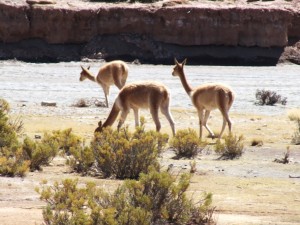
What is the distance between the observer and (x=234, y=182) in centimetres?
1292

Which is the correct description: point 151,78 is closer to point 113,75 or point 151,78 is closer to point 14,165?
point 113,75

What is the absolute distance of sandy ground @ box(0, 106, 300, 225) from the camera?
1040 cm

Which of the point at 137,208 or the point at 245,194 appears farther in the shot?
the point at 245,194

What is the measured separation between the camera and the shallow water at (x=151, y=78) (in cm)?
2920

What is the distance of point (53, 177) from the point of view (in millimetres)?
12953

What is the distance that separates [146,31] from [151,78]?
15.4m

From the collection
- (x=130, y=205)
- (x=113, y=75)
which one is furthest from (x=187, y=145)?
(x=113, y=75)

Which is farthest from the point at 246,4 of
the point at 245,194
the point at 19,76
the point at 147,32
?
the point at 245,194

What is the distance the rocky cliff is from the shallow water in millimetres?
2974

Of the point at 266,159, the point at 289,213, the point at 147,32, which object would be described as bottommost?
the point at 147,32

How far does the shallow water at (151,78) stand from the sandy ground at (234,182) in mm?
7091

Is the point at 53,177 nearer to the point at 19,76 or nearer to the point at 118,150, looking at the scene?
the point at 118,150

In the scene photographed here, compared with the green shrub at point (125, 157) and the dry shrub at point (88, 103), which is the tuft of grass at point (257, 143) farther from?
the dry shrub at point (88, 103)

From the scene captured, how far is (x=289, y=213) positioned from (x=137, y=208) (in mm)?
2655
